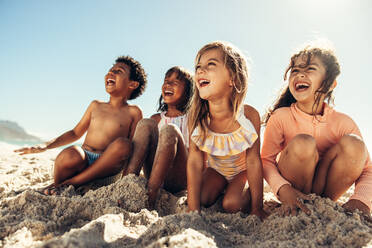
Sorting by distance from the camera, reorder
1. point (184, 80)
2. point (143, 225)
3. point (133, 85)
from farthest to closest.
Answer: point (133, 85) → point (184, 80) → point (143, 225)

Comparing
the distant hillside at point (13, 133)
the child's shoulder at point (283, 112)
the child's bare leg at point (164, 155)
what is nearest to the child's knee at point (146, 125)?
the child's bare leg at point (164, 155)

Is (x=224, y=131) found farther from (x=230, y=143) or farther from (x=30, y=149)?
(x=30, y=149)

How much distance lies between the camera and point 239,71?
232cm

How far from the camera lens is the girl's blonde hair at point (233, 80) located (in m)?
2.27

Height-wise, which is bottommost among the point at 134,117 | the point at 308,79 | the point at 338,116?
the point at 134,117

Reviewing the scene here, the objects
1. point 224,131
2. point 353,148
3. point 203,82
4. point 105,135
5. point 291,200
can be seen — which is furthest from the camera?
point 105,135

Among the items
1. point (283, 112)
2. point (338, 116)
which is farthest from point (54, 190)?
point (338, 116)

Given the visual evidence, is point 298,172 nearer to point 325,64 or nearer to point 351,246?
point 351,246

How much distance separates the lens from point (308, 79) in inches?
91.7

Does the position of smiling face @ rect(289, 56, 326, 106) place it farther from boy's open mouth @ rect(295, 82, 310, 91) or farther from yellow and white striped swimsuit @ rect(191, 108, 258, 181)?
yellow and white striped swimsuit @ rect(191, 108, 258, 181)

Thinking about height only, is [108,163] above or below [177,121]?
below

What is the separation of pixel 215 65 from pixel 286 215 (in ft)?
4.06

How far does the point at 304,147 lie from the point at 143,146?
4.44 feet

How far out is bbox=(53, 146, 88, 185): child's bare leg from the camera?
2504 mm
